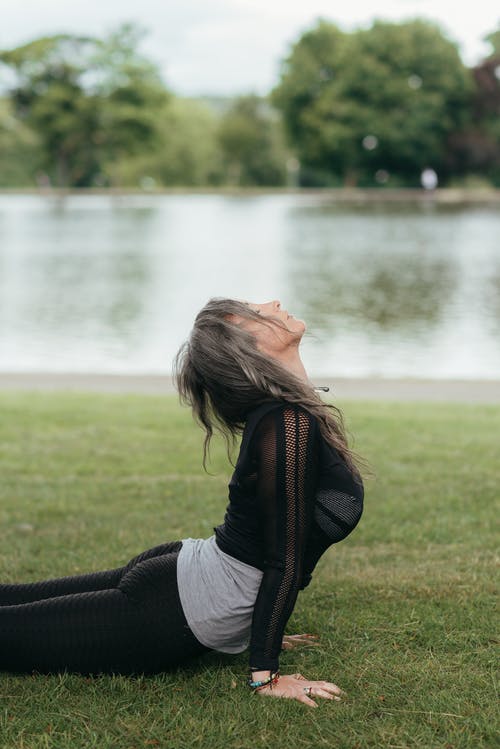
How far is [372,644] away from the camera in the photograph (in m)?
3.37

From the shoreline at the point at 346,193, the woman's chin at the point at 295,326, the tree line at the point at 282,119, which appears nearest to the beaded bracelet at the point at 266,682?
the woman's chin at the point at 295,326

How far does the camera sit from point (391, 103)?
8912 centimetres

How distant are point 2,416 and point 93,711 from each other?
5.17 metres

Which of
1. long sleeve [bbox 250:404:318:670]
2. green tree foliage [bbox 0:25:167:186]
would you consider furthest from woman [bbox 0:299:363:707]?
green tree foliage [bbox 0:25:167:186]

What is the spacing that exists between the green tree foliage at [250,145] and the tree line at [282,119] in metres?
0.16

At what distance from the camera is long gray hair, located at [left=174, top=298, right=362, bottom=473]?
286 cm

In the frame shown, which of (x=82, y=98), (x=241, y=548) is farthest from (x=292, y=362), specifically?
(x=82, y=98)

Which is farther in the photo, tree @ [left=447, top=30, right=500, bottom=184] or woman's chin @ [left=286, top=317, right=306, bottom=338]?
tree @ [left=447, top=30, right=500, bottom=184]

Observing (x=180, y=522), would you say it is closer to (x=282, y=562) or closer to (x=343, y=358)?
(x=282, y=562)

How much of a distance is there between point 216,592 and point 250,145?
355 feet

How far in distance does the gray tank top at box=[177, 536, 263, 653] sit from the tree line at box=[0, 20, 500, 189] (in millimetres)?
84262

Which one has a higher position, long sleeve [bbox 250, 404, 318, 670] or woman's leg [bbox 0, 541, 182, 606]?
long sleeve [bbox 250, 404, 318, 670]

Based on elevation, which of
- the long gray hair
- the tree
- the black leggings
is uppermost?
the tree

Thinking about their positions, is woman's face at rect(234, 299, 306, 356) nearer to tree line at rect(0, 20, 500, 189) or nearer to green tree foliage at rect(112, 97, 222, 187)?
tree line at rect(0, 20, 500, 189)
